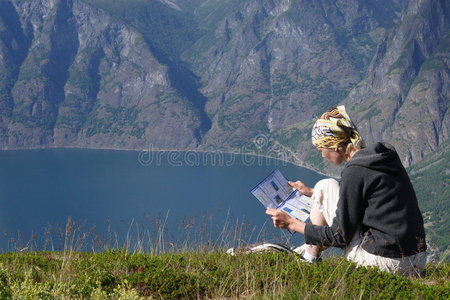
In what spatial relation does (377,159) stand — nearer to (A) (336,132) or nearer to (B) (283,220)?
(A) (336,132)

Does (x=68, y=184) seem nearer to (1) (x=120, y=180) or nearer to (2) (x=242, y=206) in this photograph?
(1) (x=120, y=180)

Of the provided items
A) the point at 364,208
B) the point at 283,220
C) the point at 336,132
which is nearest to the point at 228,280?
the point at 283,220

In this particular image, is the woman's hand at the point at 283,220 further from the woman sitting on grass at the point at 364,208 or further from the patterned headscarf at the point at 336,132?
the patterned headscarf at the point at 336,132

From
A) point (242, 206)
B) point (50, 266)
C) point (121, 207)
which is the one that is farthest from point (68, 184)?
point (50, 266)

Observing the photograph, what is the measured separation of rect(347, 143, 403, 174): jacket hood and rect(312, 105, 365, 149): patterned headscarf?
1.13 feet

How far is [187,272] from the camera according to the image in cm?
538

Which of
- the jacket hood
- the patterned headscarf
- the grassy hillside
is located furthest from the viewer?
the patterned headscarf

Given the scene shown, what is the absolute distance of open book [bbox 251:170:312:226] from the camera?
6.16 meters

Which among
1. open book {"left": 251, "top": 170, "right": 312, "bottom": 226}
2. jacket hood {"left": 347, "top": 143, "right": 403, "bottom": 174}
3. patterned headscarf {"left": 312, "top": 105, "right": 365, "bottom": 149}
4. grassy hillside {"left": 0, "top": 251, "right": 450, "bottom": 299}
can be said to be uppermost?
patterned headscarf {"left": 312, "top": 105, "right": 365, "bottom": 149}

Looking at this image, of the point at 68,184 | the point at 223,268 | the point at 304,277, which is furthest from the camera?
the point at 68,184

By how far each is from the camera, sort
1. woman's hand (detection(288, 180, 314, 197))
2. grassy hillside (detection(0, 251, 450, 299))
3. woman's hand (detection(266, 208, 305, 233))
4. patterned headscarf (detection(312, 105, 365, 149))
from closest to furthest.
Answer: grassy hillside (detection(0, 251, 450, 299)), patterned headscarf (detection(312, 105, 365, 149)), woman's hand (detection(266, 208, 305, 233)), woman's hand (detection(288, 180, 314, 197))

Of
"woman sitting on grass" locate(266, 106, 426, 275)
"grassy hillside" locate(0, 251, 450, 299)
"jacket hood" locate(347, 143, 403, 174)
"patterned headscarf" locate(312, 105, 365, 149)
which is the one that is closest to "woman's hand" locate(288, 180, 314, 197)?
"woman sitting on grass" locate(266, 106, 426, 275)

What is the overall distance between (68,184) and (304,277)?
596 ft

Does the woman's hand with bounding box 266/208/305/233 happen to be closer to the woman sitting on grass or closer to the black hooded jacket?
the woman sitting on grass
